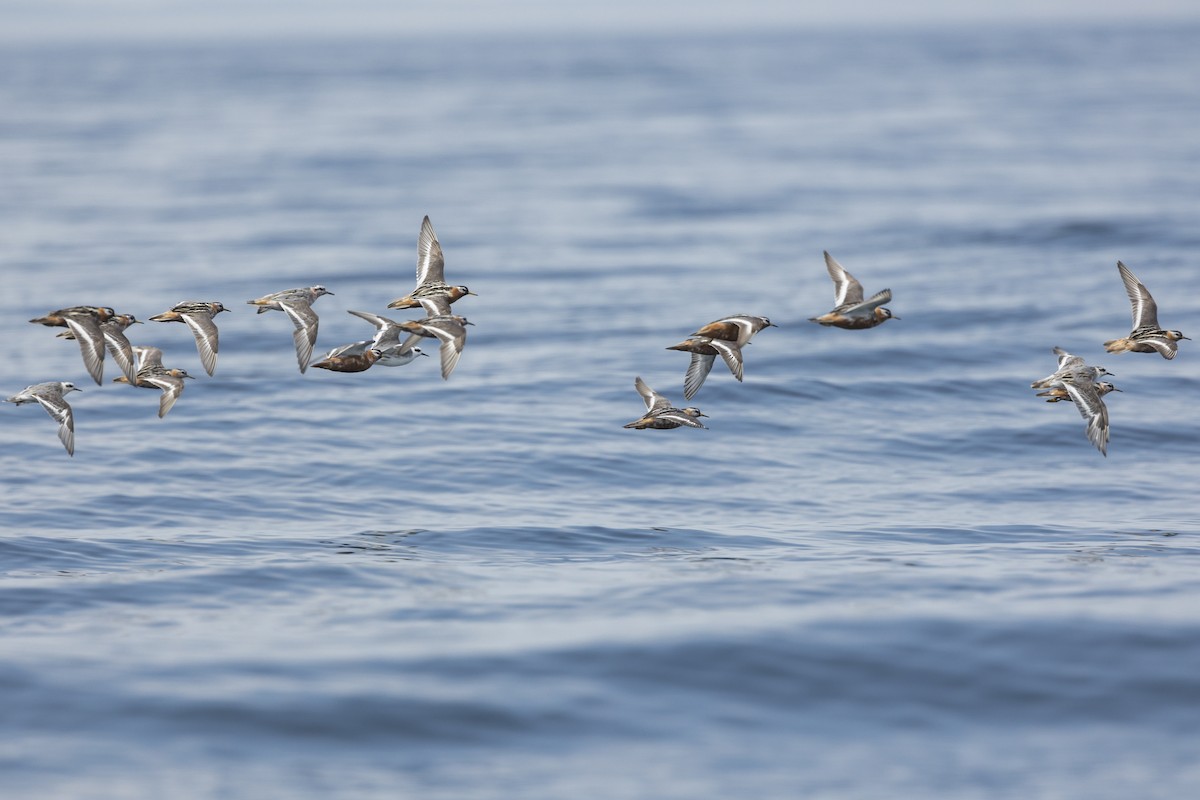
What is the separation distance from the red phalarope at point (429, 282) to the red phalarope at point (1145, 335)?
8.90 meters

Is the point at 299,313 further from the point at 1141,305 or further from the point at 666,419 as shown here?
the point at 1141,305

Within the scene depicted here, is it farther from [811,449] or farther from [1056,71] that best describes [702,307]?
[1056,71]

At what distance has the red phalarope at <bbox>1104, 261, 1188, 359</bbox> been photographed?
67.3 feet

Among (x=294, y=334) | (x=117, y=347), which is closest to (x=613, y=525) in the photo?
(x=294, y=334)

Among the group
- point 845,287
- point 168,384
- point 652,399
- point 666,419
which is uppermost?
point 845,287

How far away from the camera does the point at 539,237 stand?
200 ft

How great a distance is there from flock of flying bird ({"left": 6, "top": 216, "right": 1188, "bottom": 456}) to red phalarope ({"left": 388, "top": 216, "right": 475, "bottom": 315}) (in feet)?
0.06

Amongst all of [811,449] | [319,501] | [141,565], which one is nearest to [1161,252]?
[811,449]

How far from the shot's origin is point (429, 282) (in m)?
22.0

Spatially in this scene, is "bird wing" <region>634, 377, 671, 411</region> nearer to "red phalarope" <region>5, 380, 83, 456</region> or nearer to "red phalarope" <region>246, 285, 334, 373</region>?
"red phalarope" <region>246, 285, 334, 373</region>

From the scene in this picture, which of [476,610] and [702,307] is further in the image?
[702,307]

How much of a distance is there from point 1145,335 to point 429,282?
9.99m

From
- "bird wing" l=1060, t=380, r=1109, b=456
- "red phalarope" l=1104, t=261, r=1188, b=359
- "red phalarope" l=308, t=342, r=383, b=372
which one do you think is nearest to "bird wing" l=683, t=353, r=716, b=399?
"red phalarope" l=308, t=342, r=383, b=372

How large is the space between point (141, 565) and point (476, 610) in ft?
19.2
